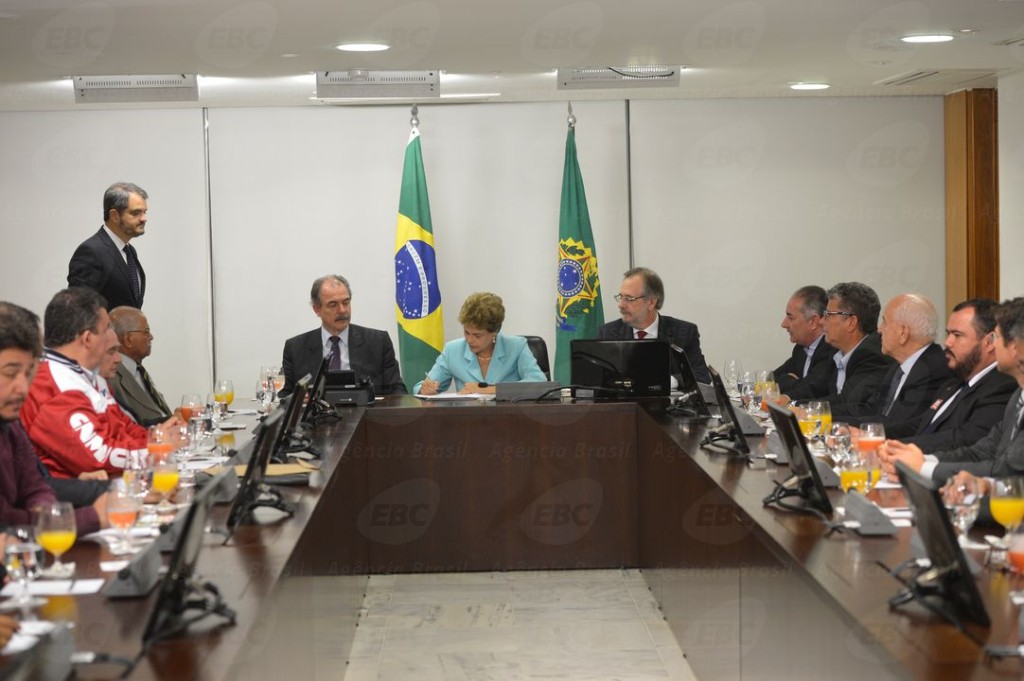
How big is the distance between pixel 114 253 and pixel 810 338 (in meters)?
3.77

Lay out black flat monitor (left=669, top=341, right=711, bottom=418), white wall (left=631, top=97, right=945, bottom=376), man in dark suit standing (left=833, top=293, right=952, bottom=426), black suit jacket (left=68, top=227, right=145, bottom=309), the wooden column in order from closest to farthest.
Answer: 1. man in dark suit standing (left=833, top=293, right=952, bottom=426)
2. black flat monitor (left=669, top=341, right=711, bottom=418)
3. black suit jacket (left=68, top=227, right=145, bottom=309)
4. the wooden column
5. white wall (left=631, top=97, right=945, bottom=376)

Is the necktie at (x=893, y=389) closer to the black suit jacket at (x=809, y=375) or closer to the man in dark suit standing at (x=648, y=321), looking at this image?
the black suit jacket at (x=809, y=375)

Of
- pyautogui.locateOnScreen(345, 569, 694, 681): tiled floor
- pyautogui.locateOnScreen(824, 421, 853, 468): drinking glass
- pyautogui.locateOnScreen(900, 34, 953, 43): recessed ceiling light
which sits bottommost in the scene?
pyautogui.locateOnScreen(345, 569, 694, 681): tiled floor

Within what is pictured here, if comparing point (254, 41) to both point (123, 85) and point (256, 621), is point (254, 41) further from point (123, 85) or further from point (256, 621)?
point (256, 621)

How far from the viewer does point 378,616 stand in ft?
16.4

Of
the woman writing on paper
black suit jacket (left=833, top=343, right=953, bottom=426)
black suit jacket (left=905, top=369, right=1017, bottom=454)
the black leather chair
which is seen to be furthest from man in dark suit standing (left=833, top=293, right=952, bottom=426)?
the black leather chair

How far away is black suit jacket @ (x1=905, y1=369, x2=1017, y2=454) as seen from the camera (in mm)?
4285

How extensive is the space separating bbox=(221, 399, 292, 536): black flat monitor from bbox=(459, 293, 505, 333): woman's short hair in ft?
9.91

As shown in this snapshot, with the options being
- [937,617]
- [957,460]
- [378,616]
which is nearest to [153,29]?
[378,616]

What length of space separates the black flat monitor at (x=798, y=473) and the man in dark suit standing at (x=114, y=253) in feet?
12.7

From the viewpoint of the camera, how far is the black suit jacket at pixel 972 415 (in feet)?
14.1

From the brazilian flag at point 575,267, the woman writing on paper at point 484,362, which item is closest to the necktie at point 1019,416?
the woman writing on paper at point 484,362

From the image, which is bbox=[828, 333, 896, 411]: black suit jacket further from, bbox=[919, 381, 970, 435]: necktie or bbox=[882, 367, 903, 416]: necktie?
bbox=[919, 381, 970, 435]: necktie

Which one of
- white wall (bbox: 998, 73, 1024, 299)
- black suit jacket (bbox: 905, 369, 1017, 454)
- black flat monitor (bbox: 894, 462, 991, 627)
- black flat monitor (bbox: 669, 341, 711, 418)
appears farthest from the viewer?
white wall (bbox: 998, 73, 1024, 299)
